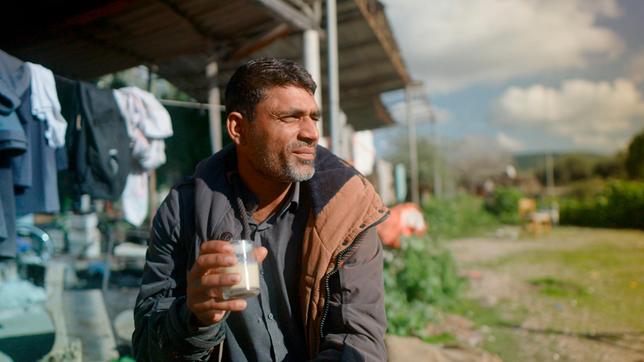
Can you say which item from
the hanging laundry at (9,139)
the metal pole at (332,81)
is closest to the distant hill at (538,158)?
the metal pole at (332,81)

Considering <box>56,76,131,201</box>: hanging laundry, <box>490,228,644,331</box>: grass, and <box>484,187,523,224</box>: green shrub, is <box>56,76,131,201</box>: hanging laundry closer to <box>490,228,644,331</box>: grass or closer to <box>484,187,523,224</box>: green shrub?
<box>490,228,644,331</box>: grass

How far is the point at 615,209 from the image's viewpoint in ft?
76.3

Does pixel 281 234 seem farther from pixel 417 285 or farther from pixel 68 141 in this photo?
pixel 417 285

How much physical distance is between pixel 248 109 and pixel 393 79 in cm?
940

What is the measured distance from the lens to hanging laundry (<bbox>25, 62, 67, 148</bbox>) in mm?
2803

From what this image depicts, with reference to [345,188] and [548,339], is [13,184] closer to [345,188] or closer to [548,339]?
[345,188]

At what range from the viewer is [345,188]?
1.93 meters

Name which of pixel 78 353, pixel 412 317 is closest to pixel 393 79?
pixel 412 317

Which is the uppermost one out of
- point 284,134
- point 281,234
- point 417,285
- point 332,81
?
point 332,81

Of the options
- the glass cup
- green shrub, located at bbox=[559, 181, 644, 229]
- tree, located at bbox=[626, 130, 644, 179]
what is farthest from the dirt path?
tree, located at bbox=[626, 130, 644, 179]

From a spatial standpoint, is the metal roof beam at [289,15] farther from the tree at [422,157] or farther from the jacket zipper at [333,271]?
the tree at [422,157]

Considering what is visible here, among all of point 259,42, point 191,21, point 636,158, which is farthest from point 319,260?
point 636,158

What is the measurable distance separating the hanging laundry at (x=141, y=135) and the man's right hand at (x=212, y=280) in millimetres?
2457

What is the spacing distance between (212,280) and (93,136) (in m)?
2.34
